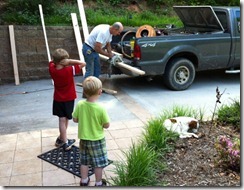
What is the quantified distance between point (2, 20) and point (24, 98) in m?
3.03

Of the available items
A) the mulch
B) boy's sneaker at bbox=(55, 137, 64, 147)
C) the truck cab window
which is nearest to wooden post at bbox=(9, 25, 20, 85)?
boy's sneaker at bbox=(55, 137, 64, 147)

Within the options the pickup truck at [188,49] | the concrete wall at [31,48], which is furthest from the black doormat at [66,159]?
the concrete wall at [31,48]

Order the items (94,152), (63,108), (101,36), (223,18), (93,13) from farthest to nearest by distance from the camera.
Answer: (93,13)
(223,18)
(101,36)
(63,108)
(94,152)

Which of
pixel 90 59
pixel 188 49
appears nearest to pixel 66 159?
pixel 90 59

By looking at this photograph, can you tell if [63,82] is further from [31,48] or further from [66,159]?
[31,48]

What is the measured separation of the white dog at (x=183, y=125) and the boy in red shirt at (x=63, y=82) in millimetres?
1259

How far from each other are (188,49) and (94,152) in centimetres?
460

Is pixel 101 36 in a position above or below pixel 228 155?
above

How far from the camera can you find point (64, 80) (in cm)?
404

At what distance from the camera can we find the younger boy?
3.15 m

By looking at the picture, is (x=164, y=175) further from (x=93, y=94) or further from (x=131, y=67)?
(x=131, y=67)

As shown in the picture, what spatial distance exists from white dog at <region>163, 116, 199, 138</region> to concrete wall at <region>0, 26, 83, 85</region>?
207 inches

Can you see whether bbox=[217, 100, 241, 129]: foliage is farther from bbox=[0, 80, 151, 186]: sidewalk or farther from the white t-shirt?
the white t-shirt

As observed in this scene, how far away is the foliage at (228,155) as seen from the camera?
3233 millimetres
